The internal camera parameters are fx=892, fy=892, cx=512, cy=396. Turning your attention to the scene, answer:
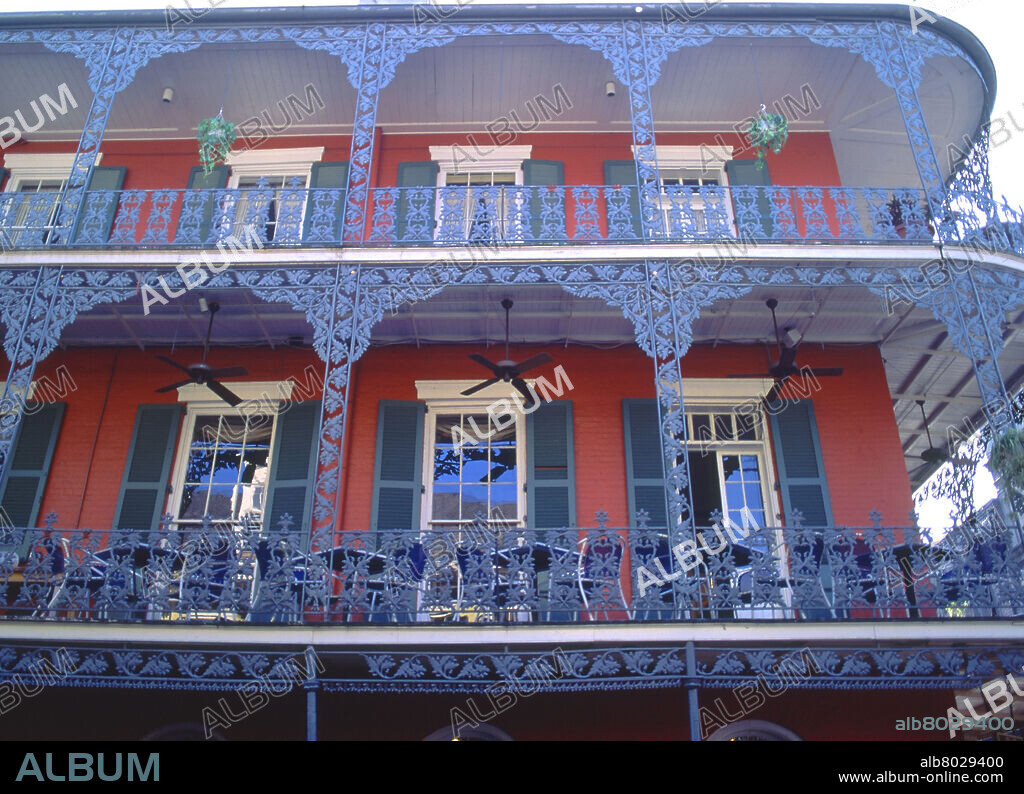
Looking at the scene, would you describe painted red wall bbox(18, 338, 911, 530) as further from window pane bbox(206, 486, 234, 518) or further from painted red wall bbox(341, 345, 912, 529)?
window pane bbox(206, 486, 234, 518)

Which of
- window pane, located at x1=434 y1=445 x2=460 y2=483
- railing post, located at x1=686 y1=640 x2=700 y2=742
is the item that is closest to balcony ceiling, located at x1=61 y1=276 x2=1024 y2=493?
window pane, located at x1=434 y1=445 x2=460 y2=483

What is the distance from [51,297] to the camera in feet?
26.6

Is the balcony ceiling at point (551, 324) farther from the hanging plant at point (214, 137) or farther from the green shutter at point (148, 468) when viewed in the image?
the hanging plant at point (214, 137)

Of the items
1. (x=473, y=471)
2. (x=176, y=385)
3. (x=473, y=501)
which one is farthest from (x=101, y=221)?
(x=473, y=501)

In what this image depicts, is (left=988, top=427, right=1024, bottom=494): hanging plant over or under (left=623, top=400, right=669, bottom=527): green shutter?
under

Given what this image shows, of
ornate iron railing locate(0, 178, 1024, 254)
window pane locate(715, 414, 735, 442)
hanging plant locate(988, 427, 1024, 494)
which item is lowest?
hanging plant locate(988, 427, 1024, 494)

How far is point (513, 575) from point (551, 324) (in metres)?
3.47

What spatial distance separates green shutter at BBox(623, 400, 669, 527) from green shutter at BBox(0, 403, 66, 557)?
5911 mm

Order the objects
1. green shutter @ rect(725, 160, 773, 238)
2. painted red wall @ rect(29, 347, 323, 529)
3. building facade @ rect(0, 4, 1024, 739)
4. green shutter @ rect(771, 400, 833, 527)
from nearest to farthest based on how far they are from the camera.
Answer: building facade @ rect(0, 4, 1024, 739) < green shutter @ rect(771, 400, 833, 527) < painted red wall @ rect(29, 347, 323, 529) < green shutter @ rect(725, 160, 773, 238)

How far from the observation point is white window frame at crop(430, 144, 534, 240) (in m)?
10.7

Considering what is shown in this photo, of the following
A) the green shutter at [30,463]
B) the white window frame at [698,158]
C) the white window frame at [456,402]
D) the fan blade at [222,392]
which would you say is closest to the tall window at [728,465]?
the white window frame at [456,402]

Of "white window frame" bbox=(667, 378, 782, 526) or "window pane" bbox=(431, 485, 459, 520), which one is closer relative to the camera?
"window pane" bbox=(431, 485, 459, 520)

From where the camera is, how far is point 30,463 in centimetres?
916

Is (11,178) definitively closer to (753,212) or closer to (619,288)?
(619,288)
